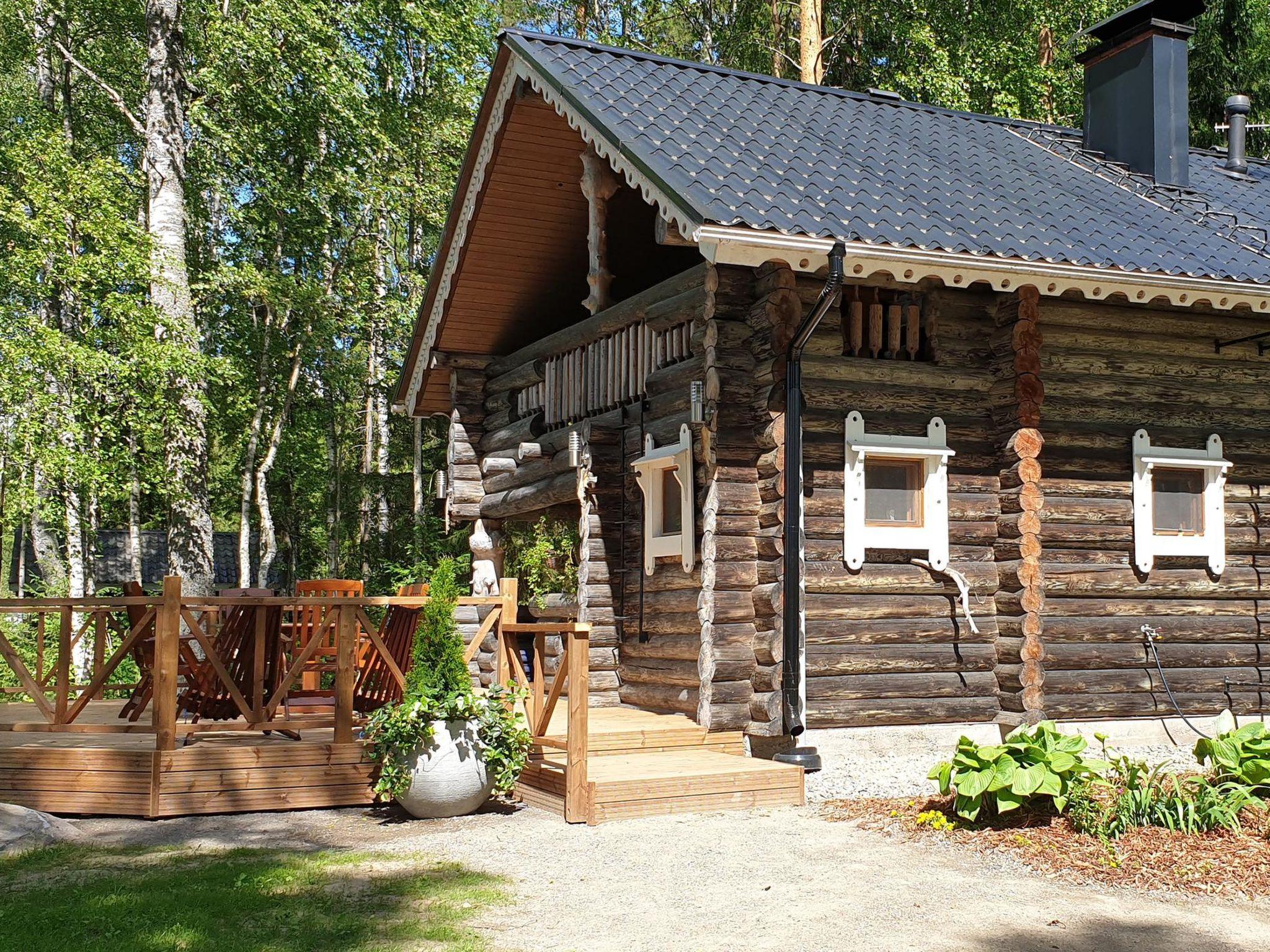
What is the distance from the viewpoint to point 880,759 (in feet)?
29.4

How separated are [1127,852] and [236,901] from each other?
14.3ft

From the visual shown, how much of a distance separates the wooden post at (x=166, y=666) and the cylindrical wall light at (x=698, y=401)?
152 inches

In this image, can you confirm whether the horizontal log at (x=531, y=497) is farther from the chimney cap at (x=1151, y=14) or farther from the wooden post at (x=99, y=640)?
the chimney cap at (x=1151, y=14)

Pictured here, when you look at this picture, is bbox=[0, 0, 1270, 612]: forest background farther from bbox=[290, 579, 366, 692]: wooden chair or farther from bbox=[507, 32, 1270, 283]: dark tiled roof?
bbox=[507, 32, 1270, 283]: dark tiled roof

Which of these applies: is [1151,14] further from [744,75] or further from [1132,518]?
[1132,518]

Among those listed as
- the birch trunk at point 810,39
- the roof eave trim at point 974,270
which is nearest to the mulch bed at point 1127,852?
the roof eave trim at point 974,270

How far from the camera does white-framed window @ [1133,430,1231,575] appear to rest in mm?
9938

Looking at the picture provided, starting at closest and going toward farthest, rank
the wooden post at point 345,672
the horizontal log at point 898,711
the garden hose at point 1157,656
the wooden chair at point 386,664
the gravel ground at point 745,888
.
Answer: the gravel ground at point 745,888, the wooden post at point 345,672, the wooden chair at point 386,664, the horizontal log at point 898,711, the garden hose at point 1157,656

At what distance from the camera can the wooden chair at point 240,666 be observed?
824cm

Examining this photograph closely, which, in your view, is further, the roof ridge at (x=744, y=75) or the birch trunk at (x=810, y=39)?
the birch trunk at (x=810, y=39)

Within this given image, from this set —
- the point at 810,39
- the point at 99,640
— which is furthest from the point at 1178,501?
the point at 810,39

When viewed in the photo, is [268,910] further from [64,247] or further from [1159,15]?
[64,247]

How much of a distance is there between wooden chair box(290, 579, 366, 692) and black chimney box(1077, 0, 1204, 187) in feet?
28.4

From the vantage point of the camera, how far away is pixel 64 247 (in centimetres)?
1792
